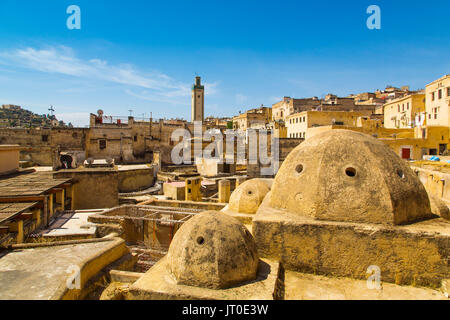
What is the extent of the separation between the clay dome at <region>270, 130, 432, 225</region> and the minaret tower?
179 feet

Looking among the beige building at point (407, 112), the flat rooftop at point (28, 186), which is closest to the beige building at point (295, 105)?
the beige building at point (407, 112)

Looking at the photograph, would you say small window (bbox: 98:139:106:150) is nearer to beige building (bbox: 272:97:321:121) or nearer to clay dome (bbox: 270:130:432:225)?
beige building (bbox: 272:97:321:121)

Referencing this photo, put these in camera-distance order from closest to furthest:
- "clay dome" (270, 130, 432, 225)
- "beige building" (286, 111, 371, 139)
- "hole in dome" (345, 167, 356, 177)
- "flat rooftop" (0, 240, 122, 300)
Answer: "flat rooftop" (0, 240, 122, 300), "clay dome" (270, 130, 432, 225), "hole in dome" (345, 167, 356, 177), "beige building" (286, 111, 371, 139)

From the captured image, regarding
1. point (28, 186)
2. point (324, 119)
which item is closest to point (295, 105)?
point (324, 119)

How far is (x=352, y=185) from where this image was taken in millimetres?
6145

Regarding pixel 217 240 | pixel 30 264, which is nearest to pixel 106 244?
pixel 30 264

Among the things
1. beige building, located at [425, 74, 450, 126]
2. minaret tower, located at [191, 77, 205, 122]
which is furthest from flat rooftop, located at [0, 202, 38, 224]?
minaret tower, located at [191, 77, 205, 122]

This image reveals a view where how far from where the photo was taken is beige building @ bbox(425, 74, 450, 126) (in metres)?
24.1

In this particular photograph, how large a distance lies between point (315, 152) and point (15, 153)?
1899 cm

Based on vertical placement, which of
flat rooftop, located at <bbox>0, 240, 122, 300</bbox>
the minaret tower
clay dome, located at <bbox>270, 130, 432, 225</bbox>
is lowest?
flat rooftop, located at <bbox>0, 240, 122, 300</bbox>

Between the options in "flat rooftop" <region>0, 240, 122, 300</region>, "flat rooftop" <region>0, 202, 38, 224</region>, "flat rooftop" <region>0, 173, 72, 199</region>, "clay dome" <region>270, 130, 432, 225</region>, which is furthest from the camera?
"flat rooftop" <region>0, 173, 72, 199</region>

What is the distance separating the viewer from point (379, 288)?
5648 mm

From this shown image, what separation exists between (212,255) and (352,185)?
11.0 ft
